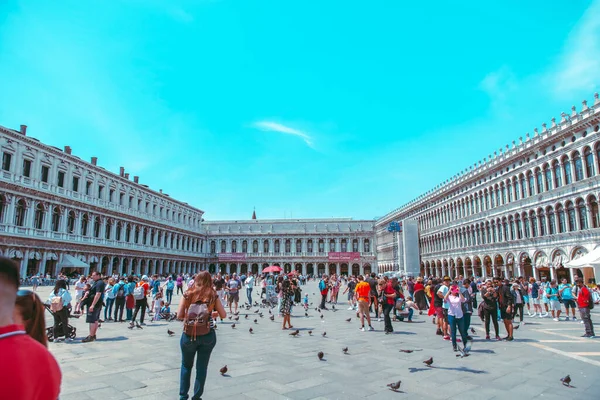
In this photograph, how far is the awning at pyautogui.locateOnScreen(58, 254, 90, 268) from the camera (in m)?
35.7

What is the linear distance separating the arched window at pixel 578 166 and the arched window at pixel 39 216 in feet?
142

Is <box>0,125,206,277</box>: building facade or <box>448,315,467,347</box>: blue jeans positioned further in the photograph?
<box>0,125,206,277</box>: building facade

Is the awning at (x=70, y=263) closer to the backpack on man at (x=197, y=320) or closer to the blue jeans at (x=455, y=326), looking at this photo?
the blue jeans at (x=455, y=326)

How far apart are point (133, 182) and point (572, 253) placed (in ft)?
153

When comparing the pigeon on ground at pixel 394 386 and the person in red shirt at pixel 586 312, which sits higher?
the person in red shirt at pixel 586 312

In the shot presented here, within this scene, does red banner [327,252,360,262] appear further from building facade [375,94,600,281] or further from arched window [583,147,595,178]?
arched window [583,147,595,178]

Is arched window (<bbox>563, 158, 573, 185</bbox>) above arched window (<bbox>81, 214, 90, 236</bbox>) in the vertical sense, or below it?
above

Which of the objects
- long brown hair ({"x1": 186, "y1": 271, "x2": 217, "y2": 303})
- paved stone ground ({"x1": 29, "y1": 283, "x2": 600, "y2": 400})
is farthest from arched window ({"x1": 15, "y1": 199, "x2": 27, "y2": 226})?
long brown hair ({"x1": 186, "y1": 271, "x2": 217, "y2": 303})

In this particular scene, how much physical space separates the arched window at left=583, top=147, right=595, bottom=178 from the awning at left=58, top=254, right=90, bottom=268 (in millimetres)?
41676

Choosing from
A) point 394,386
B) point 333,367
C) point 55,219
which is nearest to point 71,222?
point 55,219

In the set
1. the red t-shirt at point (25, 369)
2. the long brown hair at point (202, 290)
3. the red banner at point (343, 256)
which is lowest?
the red t-shirt at point (25, 369)

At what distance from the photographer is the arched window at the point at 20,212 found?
3228 centimetres

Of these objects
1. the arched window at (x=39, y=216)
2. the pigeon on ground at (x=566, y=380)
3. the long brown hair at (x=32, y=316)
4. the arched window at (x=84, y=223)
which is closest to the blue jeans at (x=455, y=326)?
the pigeon on ground at (x=566, y=380)

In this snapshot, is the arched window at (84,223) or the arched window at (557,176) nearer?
the arched window at (557,176)
